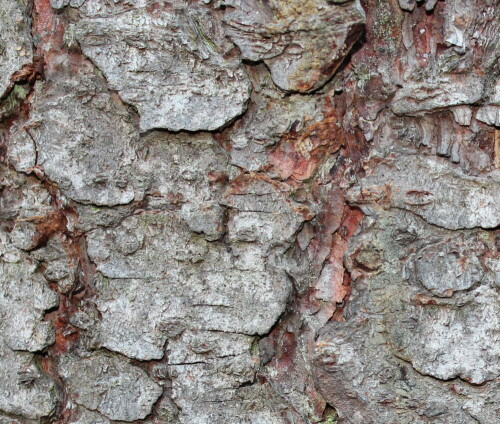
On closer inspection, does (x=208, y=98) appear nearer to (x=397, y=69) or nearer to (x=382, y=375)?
(x=397, y=69)

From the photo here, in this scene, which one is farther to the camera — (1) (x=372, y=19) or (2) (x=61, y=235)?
(2) (x=61, y=235)

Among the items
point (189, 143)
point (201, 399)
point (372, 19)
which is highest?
point (372, 19)

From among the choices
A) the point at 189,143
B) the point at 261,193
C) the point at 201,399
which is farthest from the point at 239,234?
the point at 201,399

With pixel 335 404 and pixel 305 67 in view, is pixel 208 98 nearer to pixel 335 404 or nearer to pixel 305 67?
pixel 305 67

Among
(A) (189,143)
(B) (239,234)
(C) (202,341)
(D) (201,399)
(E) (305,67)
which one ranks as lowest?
(D) (201,399)

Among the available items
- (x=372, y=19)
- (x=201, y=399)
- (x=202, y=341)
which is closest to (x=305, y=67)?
(x=372, y=19)

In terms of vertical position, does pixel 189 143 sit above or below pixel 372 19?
below

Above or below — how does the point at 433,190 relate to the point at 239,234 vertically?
above
